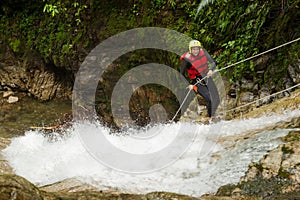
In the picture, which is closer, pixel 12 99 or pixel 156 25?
pixel 156 25

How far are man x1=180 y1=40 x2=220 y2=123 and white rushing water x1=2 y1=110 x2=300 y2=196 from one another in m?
0.55

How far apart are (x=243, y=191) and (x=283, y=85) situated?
122 inches

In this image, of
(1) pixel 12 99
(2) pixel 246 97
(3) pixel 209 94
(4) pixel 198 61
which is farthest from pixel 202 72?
(1) pixel 12 99

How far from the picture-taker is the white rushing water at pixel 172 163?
4.03 m

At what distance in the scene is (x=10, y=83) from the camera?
11.0 m

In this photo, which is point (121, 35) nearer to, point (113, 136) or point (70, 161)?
point (113, 136)

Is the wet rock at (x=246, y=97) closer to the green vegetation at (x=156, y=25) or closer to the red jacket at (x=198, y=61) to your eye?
the green vegetation at (x=156, y=25)

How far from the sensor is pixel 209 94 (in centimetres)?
653

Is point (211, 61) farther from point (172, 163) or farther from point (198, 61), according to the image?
point (172, 163)

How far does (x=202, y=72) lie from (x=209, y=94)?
1.52ft

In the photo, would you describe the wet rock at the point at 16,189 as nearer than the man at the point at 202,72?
Yes

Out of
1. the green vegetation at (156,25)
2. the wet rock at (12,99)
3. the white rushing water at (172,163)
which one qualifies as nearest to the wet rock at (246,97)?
the green vegetation at (156,25)

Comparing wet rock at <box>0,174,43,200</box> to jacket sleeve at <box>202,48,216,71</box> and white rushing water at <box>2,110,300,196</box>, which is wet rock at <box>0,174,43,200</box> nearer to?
white rushing water at <box>2,110,300,196</box>

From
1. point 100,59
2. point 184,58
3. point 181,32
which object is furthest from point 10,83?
point 184,58
